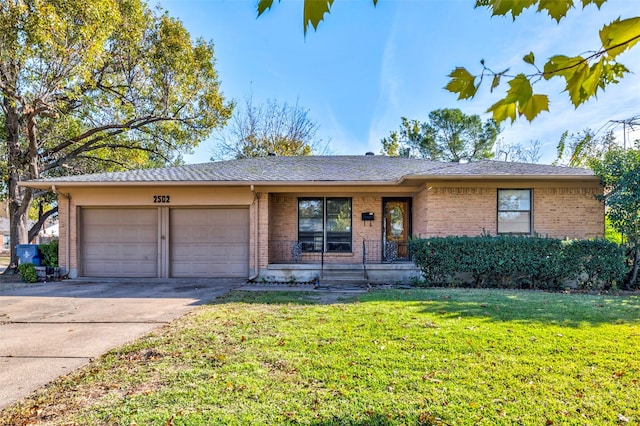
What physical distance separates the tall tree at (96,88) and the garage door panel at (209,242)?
6.28 metres

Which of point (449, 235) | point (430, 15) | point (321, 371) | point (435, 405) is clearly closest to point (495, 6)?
point (430, 15)

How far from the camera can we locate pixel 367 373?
3578 millimetres

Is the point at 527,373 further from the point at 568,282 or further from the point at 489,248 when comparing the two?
the point at 568,282

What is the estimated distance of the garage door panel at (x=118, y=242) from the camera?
37.0ft

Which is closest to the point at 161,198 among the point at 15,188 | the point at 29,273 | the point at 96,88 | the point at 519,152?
the point at 29,273

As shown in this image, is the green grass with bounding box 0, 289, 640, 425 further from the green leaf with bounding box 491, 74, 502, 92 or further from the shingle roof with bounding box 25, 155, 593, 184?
the shingle roof with bounding box 25, 155, 593, 184

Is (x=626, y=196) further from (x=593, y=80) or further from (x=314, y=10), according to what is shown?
(x=314, y=10)

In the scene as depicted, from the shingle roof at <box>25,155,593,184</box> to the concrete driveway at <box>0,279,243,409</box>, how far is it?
3.17 meters

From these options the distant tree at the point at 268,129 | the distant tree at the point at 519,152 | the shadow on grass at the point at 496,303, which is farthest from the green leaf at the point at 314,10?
the distant tree at the point at 519,152

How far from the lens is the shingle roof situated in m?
9.88

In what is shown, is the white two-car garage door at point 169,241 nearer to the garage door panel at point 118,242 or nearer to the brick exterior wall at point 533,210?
the garage door panel at point 118,242

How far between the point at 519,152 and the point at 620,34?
3371cm

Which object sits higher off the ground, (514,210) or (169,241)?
(514,210)

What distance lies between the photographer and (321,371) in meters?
3.64
